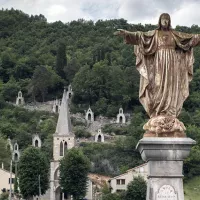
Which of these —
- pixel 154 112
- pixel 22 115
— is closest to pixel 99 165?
pixel 22 115

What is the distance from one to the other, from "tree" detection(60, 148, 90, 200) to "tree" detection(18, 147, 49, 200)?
193 cm

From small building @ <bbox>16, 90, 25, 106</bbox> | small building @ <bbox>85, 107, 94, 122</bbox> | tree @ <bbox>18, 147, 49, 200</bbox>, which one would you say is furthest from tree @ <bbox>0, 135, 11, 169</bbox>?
small building @ <bbox>16, 90, 25, 106</bbox>

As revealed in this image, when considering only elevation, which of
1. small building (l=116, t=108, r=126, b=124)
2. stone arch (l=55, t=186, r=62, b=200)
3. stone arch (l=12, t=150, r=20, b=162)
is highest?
small building (l=116, t=108, r=126, b=124)

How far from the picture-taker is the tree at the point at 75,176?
74.0 m

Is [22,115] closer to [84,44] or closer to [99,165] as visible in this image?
[99,165]

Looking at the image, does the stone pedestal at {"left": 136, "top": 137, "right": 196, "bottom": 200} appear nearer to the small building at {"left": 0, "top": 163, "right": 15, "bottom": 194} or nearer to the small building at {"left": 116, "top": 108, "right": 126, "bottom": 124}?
the small building at {"left": 0, "top": 163, "right": 15, "bottom": 194}

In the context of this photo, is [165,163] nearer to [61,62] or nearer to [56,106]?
[56,106]

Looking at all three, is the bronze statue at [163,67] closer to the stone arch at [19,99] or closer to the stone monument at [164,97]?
the stone monument at [164,97]

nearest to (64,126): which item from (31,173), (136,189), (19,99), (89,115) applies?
(31,173)

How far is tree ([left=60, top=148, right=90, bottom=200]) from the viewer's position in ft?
243

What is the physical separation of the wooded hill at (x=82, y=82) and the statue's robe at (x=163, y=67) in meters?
70.2

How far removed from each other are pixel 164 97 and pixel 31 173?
197 feet

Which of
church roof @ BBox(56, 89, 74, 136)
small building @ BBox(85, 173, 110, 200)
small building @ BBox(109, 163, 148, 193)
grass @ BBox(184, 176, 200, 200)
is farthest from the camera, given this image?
church roof @ BBox(56, 89, 74, 136)

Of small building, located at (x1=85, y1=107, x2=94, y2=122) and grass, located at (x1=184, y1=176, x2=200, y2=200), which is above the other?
small building, located at (x1=85, y1=107, x2=94, y2=122)
